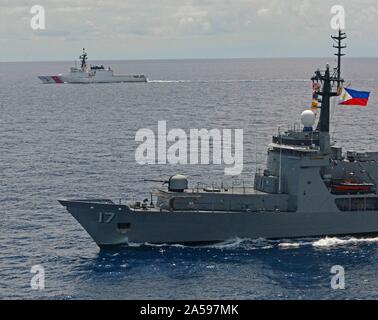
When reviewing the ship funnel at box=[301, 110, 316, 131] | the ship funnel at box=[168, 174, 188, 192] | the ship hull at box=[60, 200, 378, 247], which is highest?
the ship funnel at box=[301, 110, 316, 131]

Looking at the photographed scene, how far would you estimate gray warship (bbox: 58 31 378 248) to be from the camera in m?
44.2

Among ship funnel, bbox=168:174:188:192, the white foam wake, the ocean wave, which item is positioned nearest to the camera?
the ocean wave

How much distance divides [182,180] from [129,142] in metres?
44.7

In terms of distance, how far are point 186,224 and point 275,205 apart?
20.8ft

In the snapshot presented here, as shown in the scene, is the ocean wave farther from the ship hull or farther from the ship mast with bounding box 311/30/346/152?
the ship mast with bounding box 311/30/346/152

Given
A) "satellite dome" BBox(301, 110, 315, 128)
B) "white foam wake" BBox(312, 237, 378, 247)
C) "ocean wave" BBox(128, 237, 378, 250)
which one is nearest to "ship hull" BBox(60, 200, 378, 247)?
"ocean wave" BBox(128, 237, 378, 250)

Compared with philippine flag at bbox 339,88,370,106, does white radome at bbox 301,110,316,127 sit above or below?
below

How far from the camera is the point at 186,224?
44562mm

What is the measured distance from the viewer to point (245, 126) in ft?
347

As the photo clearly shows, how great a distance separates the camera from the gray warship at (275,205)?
44.2 m

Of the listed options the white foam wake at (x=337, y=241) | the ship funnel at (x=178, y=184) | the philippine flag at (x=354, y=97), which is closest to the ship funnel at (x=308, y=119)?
the philippine flag at (x=354, y=97)

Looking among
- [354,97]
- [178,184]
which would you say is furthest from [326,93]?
[178,184]
